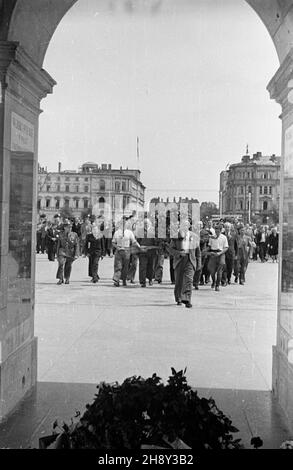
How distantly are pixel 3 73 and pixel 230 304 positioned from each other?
28.4ft

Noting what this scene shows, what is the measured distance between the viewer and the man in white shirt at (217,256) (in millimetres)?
15742

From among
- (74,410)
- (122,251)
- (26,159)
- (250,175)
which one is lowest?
(74,410)

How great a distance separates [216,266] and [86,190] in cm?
7256

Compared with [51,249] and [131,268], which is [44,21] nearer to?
[131,268]

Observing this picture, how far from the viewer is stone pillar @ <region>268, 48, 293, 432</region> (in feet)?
16.3

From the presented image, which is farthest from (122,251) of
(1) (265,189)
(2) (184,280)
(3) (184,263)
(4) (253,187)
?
(4) (253,187)

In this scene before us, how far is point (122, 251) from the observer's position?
16328 millimetres

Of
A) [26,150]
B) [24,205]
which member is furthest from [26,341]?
[26,150]

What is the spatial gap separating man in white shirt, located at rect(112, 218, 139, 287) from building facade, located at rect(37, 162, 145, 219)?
213ft

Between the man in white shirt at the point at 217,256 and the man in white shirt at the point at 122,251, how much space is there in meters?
1.90

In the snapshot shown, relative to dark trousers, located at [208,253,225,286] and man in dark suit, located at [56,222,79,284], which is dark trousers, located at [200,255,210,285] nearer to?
dark trousers, located at [208,253,225,286]

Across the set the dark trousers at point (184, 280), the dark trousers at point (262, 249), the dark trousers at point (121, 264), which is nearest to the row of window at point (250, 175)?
the dark trousers at point (262, 249)

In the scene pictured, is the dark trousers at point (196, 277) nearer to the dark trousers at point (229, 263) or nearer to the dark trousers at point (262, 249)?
the dark trousers at point (229, 263)
